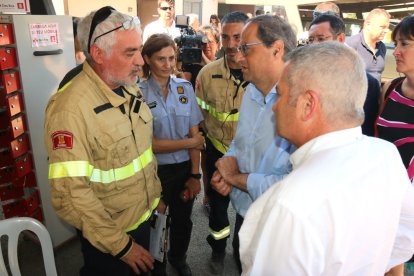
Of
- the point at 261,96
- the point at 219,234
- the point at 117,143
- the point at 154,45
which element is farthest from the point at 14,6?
the point at 219,234

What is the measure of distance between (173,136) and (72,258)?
4.65 feet

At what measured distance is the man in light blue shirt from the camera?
154 centimetres

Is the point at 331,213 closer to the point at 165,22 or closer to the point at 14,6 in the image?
the point at 14,6

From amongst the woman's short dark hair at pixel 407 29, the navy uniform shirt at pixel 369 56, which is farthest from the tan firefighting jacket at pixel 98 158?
the navy uniform shirt at pixel 369 56

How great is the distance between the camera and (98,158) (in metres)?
1.57

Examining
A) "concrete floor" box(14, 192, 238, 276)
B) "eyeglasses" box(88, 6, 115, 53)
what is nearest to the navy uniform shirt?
"concrete floor" box(14, 192, 238, 276)

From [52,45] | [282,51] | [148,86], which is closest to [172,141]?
Answer: [148,86]

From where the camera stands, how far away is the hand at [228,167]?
1.71 metres

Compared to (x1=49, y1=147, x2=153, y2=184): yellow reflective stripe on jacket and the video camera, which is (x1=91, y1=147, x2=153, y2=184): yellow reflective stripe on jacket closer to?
(x1=49, y1=147, x2=153, y2=184): yellow reflective stripe on jacket

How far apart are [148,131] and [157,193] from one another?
0.38 m

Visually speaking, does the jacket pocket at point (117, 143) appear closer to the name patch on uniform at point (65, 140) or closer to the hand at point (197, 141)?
the name patch on uniform at point (65, 140)

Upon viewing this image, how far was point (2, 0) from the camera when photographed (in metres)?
2.35

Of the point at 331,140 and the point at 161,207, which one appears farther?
the point at 161,207

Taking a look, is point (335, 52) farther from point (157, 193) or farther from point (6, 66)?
point (6, 66)
